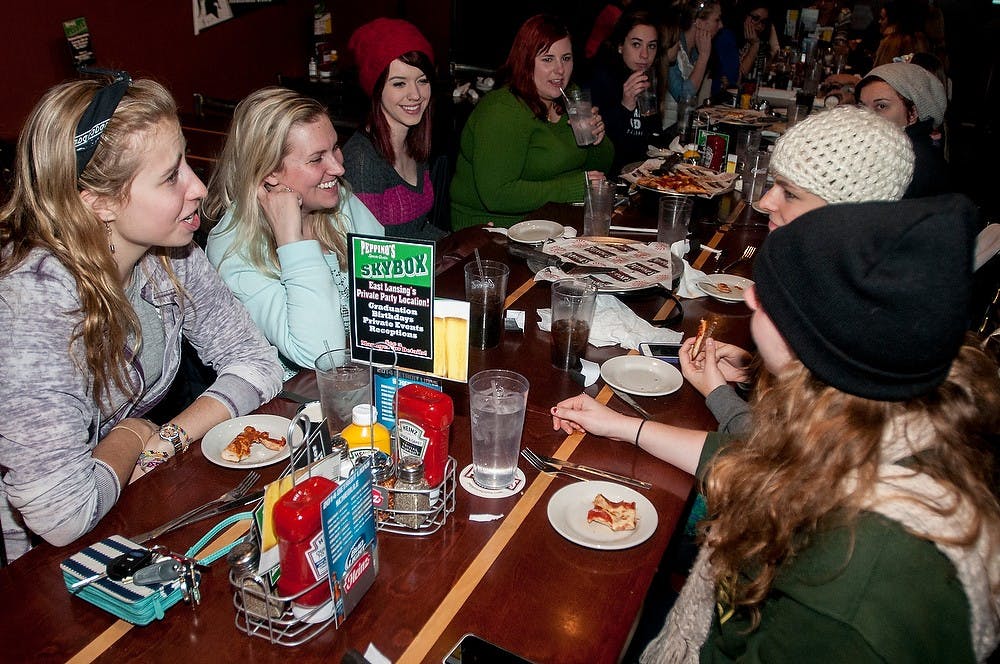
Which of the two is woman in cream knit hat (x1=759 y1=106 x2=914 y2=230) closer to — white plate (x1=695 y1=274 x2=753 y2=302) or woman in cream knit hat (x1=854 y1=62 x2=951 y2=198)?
white plate (x1=695 y1=274 x2=753 y2=302)

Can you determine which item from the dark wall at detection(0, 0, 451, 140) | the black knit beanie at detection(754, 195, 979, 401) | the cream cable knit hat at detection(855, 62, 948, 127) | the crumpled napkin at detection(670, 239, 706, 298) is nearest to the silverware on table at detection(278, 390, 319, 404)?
the black knit beanie at detection(754, 195, 979, 401)

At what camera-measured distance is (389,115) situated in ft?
10.00

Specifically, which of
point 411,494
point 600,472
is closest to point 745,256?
point 600,472

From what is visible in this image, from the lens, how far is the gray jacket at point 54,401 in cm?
128

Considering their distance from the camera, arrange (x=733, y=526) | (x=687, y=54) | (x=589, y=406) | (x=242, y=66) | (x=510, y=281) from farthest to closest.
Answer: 1. (x=687, y=54)
2. (x=242, y=66)
3. (x=510, y=281)
4. (x=589, y=406)
5. (x=733, y=526)

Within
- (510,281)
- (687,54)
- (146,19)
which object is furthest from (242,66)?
(510,281)

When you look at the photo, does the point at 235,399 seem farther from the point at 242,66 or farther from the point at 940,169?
the point at 242,66

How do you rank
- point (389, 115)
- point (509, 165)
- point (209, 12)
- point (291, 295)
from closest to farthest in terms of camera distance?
point (291, 295) → point (389, 115) → point (509, 165) → point (209, 12)

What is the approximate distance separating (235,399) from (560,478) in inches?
31.2

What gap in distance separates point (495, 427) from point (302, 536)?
466mm

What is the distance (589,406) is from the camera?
1594 millimetres

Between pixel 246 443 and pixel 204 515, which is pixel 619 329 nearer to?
pixel 246 443

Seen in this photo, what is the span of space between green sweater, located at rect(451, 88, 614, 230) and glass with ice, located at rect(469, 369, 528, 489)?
6.60ft

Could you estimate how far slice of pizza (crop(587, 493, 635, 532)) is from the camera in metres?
1.31
